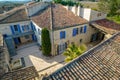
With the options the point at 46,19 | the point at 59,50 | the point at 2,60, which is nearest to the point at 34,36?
the point at 46,19

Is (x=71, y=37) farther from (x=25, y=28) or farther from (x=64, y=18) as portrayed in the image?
(x=25, y=28)

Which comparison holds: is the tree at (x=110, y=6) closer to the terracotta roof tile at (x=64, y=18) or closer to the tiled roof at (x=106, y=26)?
the tiled roof at (x=106, y=26)

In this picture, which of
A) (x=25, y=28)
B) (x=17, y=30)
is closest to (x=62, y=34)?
(x=25, y=28)

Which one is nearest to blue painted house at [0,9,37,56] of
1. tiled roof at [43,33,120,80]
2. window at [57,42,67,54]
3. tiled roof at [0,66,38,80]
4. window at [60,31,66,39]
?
window at [60,31,66,39]

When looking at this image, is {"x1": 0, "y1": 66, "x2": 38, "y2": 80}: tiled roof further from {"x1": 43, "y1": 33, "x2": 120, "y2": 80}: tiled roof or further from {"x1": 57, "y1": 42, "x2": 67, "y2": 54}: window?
{"x1": 57, "y1": 42, "x2": 67, "y2": 54}: window

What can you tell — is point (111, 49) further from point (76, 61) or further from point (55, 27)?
point (55, 27)

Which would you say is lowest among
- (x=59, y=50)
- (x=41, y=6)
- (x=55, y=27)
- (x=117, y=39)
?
(x=59, y=50)

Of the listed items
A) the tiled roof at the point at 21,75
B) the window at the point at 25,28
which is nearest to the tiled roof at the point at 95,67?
the tiled roof at the point at 21,75
